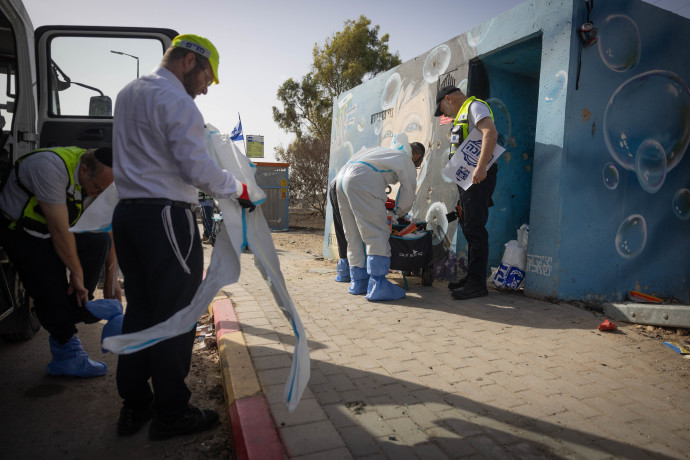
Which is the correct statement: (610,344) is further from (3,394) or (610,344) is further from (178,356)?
(3,394)

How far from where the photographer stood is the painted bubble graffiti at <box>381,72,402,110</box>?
682cm

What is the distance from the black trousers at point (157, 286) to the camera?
2.05 m

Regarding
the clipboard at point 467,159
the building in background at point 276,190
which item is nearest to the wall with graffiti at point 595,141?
the clipboard at point 467,159

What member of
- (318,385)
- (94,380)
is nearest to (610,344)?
(318,385)

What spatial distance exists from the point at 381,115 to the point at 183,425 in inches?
236

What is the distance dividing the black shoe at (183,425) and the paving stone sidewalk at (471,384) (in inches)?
14.9

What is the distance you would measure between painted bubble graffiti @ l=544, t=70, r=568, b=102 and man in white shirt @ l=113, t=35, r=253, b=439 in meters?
3.66

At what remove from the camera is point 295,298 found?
468 centimetres

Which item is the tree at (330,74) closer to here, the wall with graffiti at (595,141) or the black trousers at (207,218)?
the black trousers at (207,218)

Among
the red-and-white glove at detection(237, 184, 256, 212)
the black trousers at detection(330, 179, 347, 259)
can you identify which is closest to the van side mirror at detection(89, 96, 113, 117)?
the black trousers at detection(330, 179, 347, 259)

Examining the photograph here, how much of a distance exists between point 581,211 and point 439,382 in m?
2.86

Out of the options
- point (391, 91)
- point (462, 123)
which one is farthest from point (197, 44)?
point (391, 91)

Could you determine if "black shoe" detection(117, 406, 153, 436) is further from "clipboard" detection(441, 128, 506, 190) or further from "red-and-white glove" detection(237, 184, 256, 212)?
"clipboard" detection(441, 128, 506, 190)

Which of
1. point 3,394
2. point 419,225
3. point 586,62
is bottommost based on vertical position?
point 3,394
